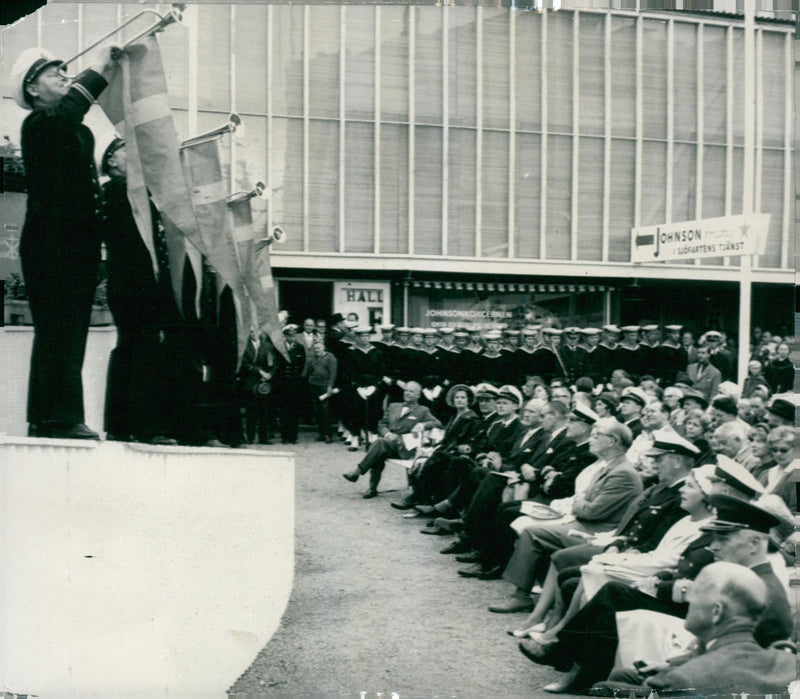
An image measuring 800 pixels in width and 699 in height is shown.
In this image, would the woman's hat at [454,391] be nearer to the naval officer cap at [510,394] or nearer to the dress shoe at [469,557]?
the naval officer cap at [510,394]

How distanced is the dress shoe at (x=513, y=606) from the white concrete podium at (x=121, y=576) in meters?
1.17

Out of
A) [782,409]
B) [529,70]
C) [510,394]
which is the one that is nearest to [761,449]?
[782,409]

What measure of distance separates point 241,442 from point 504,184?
211 cm

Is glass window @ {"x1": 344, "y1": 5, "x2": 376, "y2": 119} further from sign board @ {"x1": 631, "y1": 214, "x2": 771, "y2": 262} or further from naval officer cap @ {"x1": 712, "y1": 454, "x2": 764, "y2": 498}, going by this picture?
naval officer cap @ {"x1": 712, "y1": 454, "x2": 764, "y2": 498}

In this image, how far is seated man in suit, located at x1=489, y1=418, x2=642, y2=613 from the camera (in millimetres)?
4945

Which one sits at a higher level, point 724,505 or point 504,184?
point 504,184

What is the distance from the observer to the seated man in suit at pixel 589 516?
16.2 feet

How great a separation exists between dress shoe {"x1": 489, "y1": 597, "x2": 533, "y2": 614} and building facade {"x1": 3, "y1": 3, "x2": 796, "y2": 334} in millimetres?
1598

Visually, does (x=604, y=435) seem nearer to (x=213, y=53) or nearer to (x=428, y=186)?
(x=428, y=186)

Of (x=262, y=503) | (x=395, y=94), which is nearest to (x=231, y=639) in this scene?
(x=262, y=503)

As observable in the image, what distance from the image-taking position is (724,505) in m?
4.38

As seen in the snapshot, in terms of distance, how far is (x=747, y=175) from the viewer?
5.02 meters

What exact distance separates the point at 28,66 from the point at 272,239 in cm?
158

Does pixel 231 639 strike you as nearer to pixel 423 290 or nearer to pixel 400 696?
pixel 400 696
